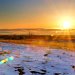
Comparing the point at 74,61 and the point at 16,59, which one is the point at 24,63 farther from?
the point at 74,61

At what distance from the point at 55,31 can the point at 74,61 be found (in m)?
22.9

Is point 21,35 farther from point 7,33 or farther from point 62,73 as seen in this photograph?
point 62,73

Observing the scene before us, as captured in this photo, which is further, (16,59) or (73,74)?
(16,59)

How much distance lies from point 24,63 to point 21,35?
22.4 meters

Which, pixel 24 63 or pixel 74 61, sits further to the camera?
pixel 74 61

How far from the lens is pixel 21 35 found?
31609 millimetres

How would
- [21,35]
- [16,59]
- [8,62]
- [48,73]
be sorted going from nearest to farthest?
1. [48,73]
2. [8,62]
3. [16,59]
4. [21,35]

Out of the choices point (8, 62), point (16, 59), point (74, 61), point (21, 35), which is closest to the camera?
point (8, 62)

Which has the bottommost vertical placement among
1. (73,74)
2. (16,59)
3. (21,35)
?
(73,74)

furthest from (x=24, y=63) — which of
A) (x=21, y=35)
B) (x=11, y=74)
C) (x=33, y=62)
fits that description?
(x=21, y=35)

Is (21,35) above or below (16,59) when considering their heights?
Answer: above

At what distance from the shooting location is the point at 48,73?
844 cm

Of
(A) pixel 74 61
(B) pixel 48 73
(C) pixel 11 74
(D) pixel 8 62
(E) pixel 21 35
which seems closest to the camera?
(C) pixel 11 74

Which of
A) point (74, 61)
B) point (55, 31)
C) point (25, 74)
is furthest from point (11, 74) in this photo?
point (55, 31)
